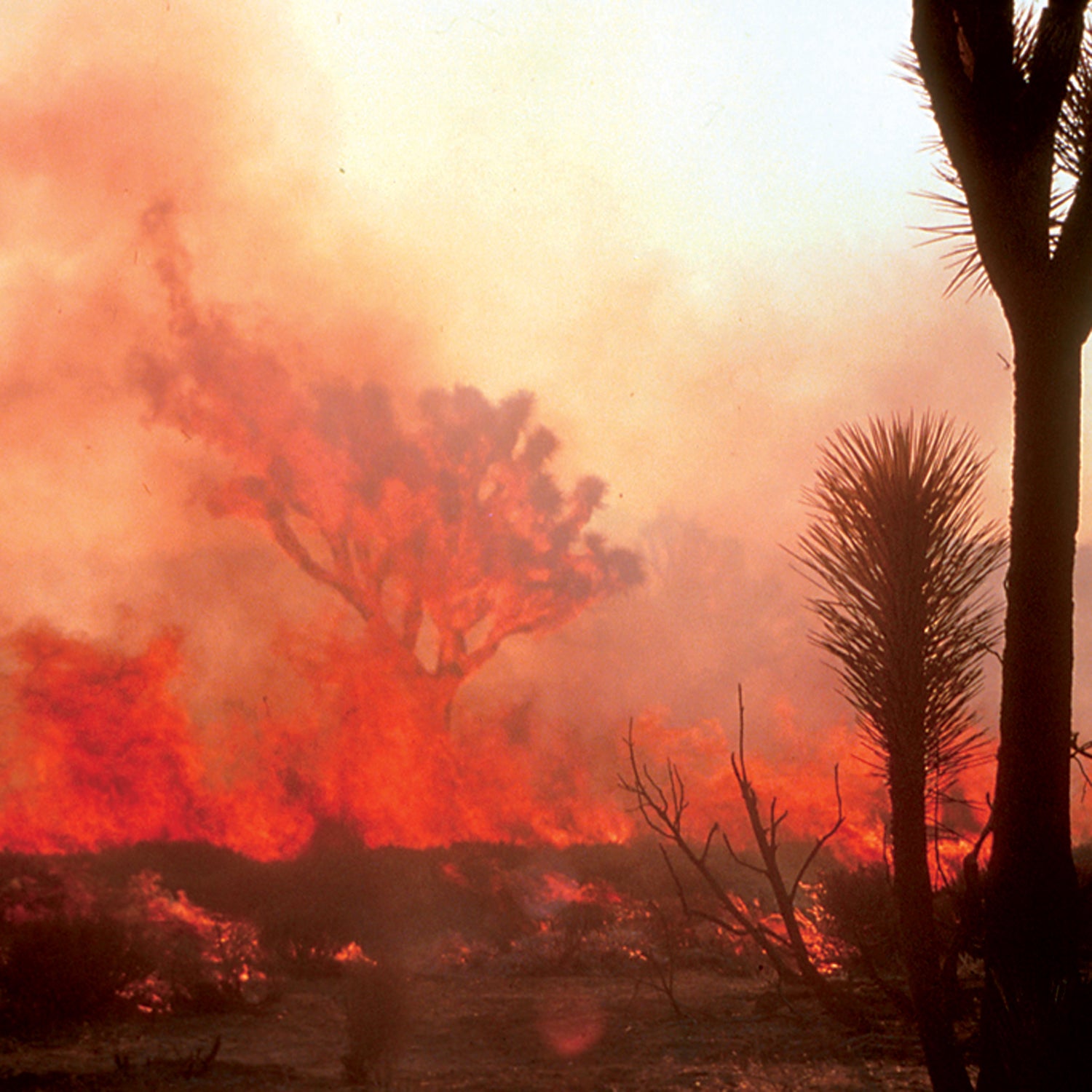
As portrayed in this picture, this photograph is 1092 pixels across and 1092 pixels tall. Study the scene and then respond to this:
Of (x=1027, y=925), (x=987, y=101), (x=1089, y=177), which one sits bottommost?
(x=1027, y=925)

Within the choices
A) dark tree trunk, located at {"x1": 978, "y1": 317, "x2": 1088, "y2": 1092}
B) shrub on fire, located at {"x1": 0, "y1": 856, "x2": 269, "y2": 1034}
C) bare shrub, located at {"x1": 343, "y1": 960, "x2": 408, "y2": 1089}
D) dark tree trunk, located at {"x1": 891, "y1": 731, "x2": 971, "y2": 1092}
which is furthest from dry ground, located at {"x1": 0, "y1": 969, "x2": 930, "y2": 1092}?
dark tree trunk, located at {"x1": 978, "y1": 317, "x2": 1088, "y2": 1092}

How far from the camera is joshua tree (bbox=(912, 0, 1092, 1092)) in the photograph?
2.22 meters

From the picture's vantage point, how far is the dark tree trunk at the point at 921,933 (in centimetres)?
244

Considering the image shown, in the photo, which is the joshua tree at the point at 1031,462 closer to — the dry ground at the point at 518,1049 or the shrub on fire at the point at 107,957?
the dry ground at the point at 518,1049

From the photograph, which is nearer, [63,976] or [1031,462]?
[1031,462]

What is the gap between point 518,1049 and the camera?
809cm

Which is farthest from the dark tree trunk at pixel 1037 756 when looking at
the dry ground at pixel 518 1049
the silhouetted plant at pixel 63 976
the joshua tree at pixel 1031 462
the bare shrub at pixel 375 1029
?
the silhouetted plant at pixel 63 976

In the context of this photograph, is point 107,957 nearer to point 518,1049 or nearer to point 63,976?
point 63,976

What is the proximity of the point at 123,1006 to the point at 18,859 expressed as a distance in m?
9.69

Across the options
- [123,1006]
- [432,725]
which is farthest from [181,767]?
[123,1006]

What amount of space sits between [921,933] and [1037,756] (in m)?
0.61

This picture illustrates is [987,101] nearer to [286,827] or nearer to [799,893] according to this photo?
[799,893]

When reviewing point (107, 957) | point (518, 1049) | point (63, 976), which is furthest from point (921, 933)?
point (107, 957)

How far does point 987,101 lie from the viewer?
258 cm
